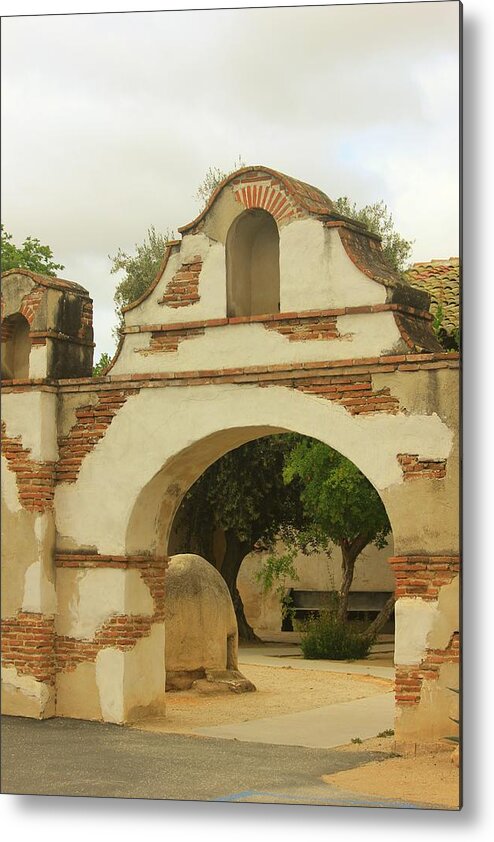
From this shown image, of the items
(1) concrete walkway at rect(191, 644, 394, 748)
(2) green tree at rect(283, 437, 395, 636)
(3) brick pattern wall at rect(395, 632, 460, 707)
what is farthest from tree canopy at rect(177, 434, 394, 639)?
(3) brick pattern wall at rect(395, 632, 460, 707)

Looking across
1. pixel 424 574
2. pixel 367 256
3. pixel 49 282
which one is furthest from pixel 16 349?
pixel 424 574

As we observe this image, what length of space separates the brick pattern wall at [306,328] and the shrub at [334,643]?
26.1ft

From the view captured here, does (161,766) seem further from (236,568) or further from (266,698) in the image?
(236,568)

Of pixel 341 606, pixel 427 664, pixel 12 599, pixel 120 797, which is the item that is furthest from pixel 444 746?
pixel 341 606

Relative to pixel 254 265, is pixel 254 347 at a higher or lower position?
lower

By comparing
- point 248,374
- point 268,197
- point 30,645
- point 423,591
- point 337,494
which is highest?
point 268,197

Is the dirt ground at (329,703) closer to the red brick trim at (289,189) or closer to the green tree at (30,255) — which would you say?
the red brick trim at (289,189)

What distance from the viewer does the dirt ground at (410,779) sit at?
768cm

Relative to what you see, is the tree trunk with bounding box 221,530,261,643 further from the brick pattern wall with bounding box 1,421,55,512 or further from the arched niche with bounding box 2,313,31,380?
the brick pattern wall with bounding box 1,421,55,512

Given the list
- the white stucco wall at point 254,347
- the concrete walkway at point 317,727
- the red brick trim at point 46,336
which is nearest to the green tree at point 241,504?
the concrete walkway at point 317,727

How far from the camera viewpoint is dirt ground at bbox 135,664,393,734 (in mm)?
10984

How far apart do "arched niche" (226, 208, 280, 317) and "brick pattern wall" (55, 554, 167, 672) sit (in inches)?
83.2

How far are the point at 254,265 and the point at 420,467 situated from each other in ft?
7.17

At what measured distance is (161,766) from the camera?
345 inches
